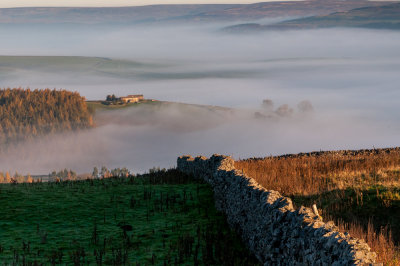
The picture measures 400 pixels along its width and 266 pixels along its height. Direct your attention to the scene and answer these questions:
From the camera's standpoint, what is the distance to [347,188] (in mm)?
24922

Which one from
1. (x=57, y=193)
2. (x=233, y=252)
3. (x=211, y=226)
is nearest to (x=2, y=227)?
(x=57, y=193)

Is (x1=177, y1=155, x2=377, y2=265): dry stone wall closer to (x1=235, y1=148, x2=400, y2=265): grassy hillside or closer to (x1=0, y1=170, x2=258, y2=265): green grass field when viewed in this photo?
(x1=0, y1=170, x2=258, y2=265): green grass field

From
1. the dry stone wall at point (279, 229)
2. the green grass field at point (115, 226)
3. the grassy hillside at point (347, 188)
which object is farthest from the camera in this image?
the grassy hillside at point (347, 188)

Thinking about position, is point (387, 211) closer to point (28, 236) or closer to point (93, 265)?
point (93, 265)

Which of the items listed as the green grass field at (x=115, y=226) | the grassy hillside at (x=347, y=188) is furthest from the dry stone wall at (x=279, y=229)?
the grassy hillside at (x=347, y=188)

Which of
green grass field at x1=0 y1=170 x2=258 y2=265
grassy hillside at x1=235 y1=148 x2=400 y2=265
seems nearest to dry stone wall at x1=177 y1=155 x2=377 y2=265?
green grass field at x1=0 y1=170 x2=258 y2=265

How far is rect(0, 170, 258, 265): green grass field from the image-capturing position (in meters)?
17.9

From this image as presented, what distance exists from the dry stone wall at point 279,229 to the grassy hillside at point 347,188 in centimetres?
255

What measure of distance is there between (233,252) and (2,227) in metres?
10.9

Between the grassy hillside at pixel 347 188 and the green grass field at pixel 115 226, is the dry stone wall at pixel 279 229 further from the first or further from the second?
the grassy hillside at pixel 347 188

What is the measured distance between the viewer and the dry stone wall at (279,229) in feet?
34.3

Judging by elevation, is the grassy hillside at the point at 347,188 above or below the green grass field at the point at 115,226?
above

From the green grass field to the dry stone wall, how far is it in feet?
2.64

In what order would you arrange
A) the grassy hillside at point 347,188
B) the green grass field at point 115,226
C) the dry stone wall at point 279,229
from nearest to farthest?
the dry stone wall at point 279,229
the green grass field at point 115,226
the grassy hillside at point 347,188
